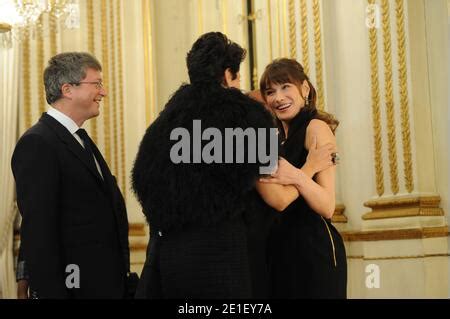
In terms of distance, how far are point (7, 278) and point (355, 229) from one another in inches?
101

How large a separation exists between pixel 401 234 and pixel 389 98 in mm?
824

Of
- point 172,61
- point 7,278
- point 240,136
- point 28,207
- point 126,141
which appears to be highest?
point 172,61

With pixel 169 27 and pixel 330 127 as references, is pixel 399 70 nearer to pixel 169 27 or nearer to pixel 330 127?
pixel 330 127

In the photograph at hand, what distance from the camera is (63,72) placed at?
3088 millimetres

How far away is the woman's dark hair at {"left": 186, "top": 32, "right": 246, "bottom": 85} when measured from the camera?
2535 mm

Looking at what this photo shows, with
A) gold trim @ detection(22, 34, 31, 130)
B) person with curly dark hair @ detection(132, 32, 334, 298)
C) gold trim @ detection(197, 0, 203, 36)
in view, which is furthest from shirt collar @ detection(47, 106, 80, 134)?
gold trim @ detection(197, 0, 203, 36)

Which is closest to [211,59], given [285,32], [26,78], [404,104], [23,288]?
[23,288]

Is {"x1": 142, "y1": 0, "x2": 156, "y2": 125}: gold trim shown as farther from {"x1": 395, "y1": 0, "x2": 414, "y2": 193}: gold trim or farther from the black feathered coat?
the black feathered coat

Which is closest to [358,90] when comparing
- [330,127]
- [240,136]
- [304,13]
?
[304,13]

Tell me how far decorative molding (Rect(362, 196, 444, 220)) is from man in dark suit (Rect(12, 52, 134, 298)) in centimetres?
204

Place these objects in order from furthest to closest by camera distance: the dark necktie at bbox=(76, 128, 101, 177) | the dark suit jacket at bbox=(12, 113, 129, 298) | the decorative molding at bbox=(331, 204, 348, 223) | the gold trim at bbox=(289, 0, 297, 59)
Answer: the gold trim at bbox=(289, 0, 297, 59) → the decorative molding at bbox=(331, 204, 348, 223) → the dark necktie at bbox=(76, 128, 101, 177) → the dark suit jacket at bbox=(12, 113, 129, 298)

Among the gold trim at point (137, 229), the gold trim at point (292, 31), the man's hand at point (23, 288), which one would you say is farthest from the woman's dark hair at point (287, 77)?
the gold trim at point (137, 229)

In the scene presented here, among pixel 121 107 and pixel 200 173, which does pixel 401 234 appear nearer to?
pixel 200 173

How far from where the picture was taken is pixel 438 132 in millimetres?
4465
